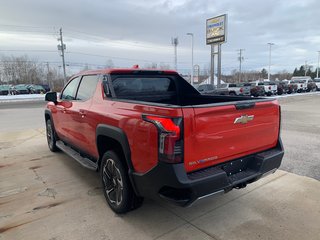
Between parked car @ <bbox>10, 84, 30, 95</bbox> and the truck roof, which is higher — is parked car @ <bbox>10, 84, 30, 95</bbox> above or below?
below

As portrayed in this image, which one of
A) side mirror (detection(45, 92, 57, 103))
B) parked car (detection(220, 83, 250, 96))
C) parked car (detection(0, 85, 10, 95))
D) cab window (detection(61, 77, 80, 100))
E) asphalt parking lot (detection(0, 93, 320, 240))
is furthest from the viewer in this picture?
parked car (detection(0, 85, 10, 95))

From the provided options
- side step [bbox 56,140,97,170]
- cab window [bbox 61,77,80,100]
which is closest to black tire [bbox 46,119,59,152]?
side step [bbox 56,140,97,170]

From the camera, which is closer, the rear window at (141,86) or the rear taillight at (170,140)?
the rear taillight at (170,140)

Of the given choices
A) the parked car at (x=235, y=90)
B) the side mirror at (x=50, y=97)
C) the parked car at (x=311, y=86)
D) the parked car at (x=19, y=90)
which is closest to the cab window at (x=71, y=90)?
the side mirror at (x=50, y=97)

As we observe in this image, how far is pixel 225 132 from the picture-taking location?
277 centimetres

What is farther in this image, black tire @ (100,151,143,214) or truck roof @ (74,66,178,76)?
truck roof @ (74,66,178,76)

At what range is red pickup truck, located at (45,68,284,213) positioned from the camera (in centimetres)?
247

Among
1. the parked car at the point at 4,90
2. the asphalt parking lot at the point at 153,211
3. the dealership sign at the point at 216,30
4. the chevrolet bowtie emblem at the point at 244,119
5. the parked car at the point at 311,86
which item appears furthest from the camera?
the parked car at the point at 4,90

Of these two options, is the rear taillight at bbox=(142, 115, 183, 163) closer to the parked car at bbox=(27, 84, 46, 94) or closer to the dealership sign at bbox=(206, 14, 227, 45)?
the dealership sign at bbox=(206, 14, 227, 45)

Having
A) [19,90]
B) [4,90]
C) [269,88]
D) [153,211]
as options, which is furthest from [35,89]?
[153,211]

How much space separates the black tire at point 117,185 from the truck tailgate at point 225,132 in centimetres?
96

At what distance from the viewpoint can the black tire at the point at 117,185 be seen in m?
3.15

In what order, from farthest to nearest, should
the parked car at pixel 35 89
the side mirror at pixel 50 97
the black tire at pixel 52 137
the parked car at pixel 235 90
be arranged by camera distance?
1. the parked car at pixel 35 89
2. the parked car at pixel 235 90
3. the black tire at pixel 52 137
4. the side mirror at pixel 50 97

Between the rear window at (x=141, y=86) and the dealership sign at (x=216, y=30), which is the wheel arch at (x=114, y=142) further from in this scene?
the dealership sign at (x=216, y=30)
